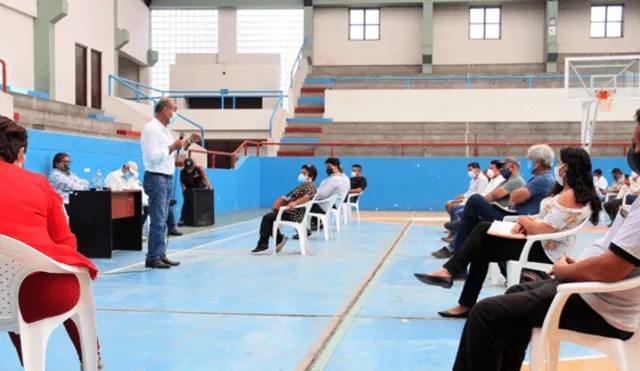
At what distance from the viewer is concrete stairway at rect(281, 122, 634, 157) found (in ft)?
62.6

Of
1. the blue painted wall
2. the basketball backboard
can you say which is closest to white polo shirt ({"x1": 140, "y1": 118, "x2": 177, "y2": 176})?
the blue painted wall

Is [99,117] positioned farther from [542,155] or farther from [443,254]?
[542,155]

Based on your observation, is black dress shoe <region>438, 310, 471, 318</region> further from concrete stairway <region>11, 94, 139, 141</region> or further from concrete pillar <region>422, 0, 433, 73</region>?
concrete pillar <region>422, 0, 433, 73</region>

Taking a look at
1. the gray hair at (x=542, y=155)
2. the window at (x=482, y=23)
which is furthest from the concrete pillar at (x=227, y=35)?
the gray hair at (x=542, y=155)

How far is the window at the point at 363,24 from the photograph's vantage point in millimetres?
24750

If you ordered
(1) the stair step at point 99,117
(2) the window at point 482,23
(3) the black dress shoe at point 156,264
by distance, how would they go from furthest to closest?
(2) the window at point 482,23 < (1) the stair step at point 99,117 < (3) the black dress shoe at point 156,264

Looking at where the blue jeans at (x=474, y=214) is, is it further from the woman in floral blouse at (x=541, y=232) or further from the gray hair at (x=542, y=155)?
the woman in floral blouse at (x=541, y=232)

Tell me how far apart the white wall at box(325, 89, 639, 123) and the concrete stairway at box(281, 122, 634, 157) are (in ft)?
1.01

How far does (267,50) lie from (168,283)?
20.0 meters

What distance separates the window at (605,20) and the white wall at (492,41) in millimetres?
1750

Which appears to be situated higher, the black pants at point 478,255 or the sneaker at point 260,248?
the black pants at point 478,255

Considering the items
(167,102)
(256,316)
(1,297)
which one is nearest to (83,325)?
(1,297)

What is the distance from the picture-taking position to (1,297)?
7.70ft

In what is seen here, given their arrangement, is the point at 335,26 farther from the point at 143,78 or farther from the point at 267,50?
the point at 143,78
